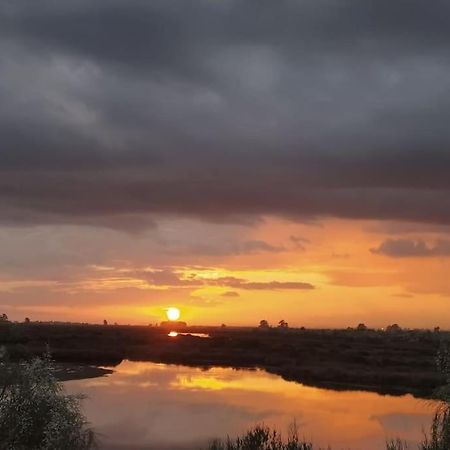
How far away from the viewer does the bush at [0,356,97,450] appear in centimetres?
1898

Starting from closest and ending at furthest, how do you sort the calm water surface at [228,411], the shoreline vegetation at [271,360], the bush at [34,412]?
1. the bush at [34,412]
2. the calm water surface at [228,411]
3. the shoreline vegetation at [271,360]

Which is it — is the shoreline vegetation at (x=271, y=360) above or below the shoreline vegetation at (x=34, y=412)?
below

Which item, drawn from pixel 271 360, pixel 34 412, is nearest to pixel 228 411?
pixel 34 412

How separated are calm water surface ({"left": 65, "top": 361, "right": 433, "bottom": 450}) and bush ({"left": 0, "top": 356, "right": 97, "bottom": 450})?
15.6m

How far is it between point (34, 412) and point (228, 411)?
30.4 m

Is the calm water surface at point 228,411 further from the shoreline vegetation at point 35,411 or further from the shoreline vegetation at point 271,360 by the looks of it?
the shoreline vegetation at point 35,411

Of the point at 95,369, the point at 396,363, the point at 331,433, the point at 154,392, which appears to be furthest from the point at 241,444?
the point at 396,363

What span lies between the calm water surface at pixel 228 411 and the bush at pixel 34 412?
15630 mm

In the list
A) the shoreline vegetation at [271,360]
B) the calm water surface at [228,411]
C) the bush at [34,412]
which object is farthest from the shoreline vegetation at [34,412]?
the shoreline vegetation at [271,360]

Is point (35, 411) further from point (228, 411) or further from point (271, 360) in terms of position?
point (271, 360)

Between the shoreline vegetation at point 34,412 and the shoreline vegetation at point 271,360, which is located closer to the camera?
the shoreline vegetation at point 34,412

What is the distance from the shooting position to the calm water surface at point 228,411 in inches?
1526

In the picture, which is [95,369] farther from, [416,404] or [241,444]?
[241,444]

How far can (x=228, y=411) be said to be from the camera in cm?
4825
